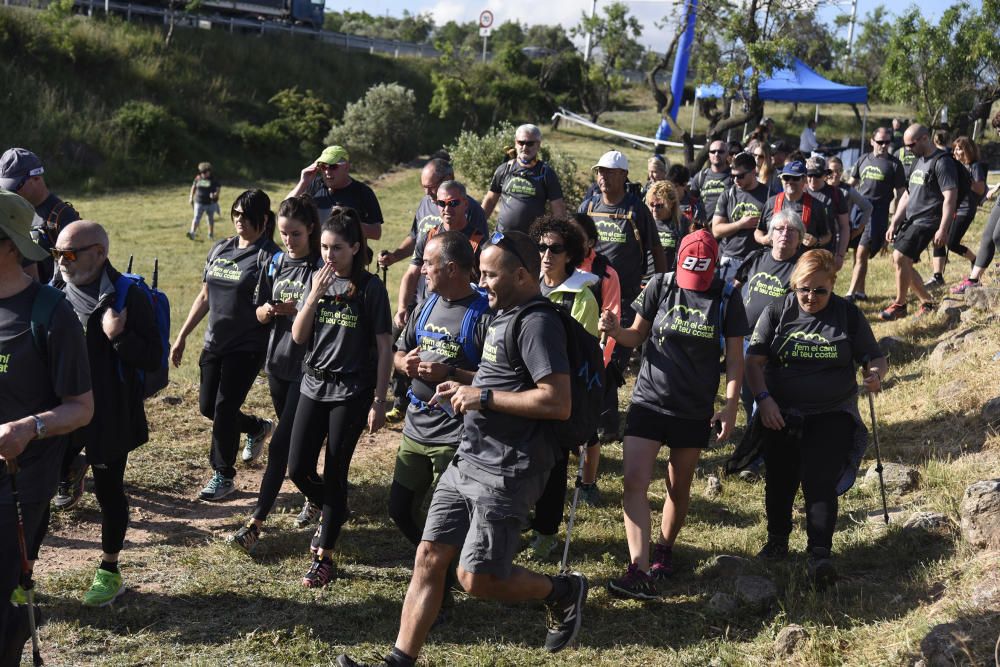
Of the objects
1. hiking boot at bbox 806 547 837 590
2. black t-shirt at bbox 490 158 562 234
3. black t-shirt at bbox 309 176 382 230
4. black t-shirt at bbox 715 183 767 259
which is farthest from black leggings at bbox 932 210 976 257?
hiking boot at bbox 806 547 837 590

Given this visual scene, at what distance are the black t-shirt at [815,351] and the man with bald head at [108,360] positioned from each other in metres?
3.26

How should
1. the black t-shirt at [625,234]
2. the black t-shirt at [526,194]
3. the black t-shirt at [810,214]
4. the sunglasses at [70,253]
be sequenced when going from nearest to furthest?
the sunglasses at [70,253] → the black t-shirt at [625,234] → the black t-shirt at [810,214] → the black t-shirt at [526,194]

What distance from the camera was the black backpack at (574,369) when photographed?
407 cm

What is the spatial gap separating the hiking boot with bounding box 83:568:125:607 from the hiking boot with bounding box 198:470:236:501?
5.42ft

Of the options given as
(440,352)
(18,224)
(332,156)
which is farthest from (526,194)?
(18,224)

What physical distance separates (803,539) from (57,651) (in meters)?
4.09

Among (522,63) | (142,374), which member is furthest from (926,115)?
(142,374)

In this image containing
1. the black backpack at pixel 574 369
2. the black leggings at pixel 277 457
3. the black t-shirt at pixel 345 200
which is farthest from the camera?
the black t-shirt at pixel 345 200

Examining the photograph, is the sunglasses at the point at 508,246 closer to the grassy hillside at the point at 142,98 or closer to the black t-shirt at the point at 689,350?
the black t-shirt at the point at 689,350

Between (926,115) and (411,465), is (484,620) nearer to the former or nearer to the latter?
(411,465)

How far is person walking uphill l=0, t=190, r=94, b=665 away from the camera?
3633mm

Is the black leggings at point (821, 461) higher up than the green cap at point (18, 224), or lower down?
lower down

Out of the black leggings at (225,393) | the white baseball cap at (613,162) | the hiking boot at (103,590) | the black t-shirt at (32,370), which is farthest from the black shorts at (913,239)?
the black t-shirt at (32,370)

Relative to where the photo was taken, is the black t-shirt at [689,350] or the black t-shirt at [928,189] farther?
the black t-shirt at [928,189]
